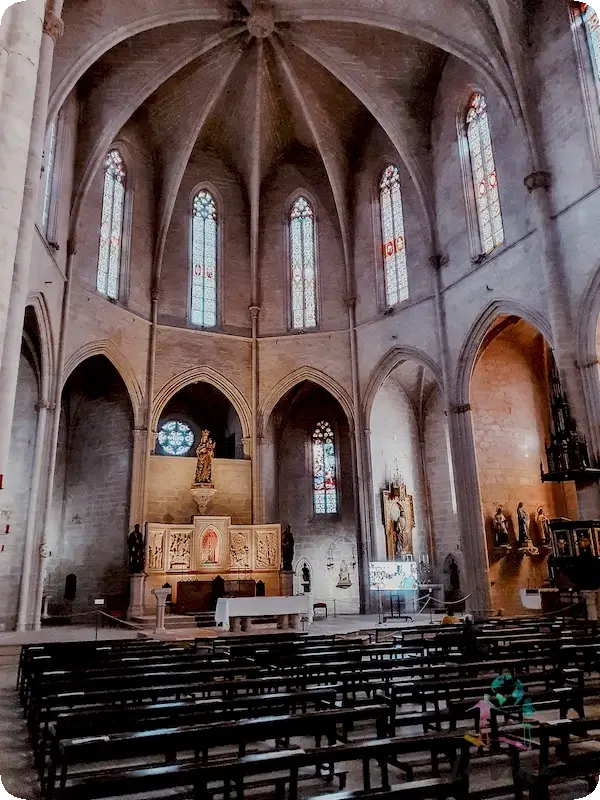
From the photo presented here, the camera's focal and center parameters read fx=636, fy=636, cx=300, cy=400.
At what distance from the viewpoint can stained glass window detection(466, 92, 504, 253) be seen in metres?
18.0

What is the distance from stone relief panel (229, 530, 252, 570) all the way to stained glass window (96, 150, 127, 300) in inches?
340

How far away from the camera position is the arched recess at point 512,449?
18.3 m

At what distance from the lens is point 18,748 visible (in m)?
5.89

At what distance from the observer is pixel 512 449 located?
19.7m

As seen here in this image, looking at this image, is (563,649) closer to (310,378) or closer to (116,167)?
(310,378)

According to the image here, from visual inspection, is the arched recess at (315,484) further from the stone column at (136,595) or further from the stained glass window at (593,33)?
the stained glass window at (593,33)

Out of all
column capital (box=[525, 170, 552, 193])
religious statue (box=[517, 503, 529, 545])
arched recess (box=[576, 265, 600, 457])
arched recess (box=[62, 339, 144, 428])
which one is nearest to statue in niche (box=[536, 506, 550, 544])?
religious statue (box=[517, 503, 529, 545])

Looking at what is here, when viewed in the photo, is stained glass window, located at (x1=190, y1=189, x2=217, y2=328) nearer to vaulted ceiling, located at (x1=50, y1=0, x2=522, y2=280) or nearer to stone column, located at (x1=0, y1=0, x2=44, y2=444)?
vaulted ceiling, located at (x1=50, y1=0, x2=522, y2=280)

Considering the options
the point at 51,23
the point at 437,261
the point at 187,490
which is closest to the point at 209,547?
the point at 187,490

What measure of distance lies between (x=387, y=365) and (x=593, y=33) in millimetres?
10643

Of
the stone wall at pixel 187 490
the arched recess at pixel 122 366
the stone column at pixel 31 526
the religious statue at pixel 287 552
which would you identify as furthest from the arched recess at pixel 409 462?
the stone column at pixel 31 526

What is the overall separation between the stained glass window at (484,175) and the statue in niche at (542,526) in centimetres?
819

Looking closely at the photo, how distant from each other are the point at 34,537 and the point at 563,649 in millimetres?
12756

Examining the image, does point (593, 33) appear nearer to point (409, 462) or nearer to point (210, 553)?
point (409, 462)
